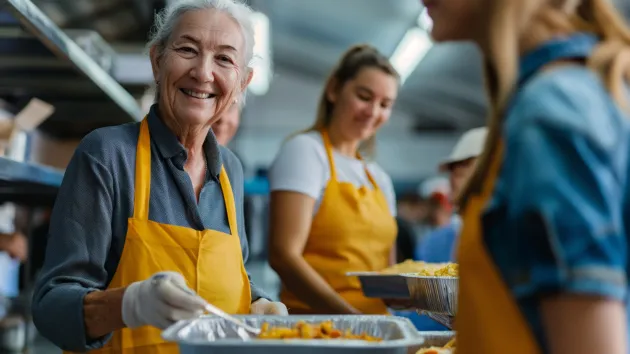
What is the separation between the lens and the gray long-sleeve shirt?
1.28 meters

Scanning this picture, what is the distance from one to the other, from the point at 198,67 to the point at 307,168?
0.73 meters

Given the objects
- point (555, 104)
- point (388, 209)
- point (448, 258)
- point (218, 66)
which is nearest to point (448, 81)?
point (448, 258)

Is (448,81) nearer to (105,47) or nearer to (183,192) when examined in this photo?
(105,47)

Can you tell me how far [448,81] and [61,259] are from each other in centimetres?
1214

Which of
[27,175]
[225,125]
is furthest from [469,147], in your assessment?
[27,175]

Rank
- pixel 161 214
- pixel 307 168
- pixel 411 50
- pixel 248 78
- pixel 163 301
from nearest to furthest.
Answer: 1. pixel 163 301
2. pixel 161 214
3. pixel 248 78
4. pixel 307 168
5. pixel 411 50

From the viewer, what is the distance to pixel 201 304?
110 centimetres

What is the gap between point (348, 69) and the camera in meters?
2.43

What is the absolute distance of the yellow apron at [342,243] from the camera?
2.20 metres

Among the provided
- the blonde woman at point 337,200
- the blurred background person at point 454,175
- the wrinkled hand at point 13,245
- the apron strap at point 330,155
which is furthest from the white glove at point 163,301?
the wrinkled hand at point 13,245

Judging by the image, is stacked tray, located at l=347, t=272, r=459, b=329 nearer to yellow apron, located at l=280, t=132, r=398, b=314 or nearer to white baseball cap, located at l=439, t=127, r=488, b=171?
yellow apron, located at l=280, t=132, r=398, b=314

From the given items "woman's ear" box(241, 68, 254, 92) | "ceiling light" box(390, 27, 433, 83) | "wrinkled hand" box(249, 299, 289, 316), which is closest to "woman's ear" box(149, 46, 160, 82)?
"woman's ear" box(241, 68, 254, 92)

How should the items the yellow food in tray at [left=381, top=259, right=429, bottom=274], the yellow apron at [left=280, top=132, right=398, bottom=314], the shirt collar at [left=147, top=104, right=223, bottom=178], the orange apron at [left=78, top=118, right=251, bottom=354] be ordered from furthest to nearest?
the yellow apron at [left=280, top=132, right=398, bottom=314] < the yellow food in tray at [left=381, top=259, right=429, bottom=274] < the shirt collar at [left=147, top=104, right=223, bottom=178] < the orange apron at [left=78, top=118, right=251, bottom=354]

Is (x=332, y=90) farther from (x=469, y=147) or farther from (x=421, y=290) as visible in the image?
(x=421, y=290)
